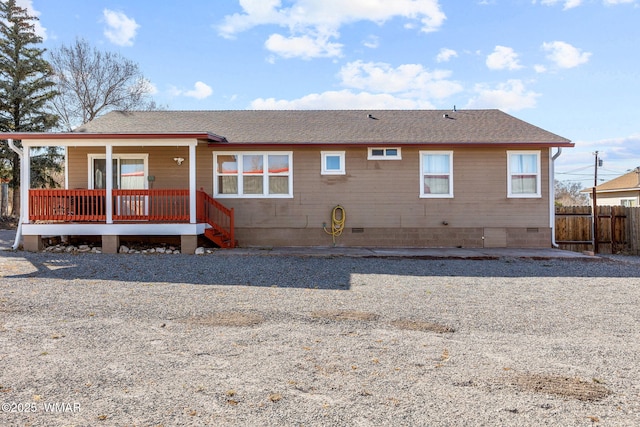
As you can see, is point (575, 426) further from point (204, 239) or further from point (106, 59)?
point (106, 59)

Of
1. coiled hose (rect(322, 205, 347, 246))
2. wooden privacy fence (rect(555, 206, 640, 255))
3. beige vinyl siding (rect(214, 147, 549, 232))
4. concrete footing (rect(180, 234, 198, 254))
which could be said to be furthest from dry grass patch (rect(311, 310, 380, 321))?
wooden privacy fence (rect(555, 206, 640, 255))

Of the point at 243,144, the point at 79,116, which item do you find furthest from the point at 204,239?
the point at 79,116

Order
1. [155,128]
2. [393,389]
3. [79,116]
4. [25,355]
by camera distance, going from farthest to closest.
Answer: [79,116] < [155,128] < [25,355] < [393,389]

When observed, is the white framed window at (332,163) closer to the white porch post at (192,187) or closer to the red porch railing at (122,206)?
the red porch railing at (122,206)

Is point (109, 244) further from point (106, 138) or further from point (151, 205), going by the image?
point (106, 138)

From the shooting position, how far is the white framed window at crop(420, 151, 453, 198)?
12.5 meters

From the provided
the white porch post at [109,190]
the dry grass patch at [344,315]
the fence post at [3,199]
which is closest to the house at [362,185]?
the white porch post at [109,190]

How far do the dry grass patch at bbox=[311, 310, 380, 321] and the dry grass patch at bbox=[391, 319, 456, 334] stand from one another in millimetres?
344

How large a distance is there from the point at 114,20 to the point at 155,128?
12685mm

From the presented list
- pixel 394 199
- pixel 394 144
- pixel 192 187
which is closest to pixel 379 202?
pixel 394 199

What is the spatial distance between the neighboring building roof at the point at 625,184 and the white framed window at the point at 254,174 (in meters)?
26.3

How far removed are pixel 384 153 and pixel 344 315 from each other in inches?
311

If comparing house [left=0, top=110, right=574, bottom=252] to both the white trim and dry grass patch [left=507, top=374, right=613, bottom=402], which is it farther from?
dry grass patch [left=507, top=374, right=613, bottom=402]

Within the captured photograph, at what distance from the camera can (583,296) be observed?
260 inches
